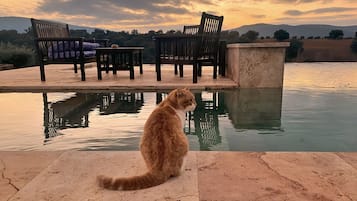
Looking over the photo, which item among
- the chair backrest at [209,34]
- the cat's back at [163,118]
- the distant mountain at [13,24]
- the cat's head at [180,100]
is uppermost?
the distant mountain at [13,24]

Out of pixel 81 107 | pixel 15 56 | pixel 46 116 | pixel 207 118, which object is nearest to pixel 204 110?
pixel 207 118

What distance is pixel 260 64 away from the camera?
403 centimetres

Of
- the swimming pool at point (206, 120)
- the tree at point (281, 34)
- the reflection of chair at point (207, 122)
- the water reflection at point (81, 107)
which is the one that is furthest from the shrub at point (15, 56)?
the tree at point (281, 34)

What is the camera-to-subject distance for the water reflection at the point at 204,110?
2.30 m

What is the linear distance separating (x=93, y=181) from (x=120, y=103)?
2.18 meters

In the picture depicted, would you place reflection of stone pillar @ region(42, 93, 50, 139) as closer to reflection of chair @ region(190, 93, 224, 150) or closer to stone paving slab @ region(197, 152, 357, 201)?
reflection of chair @ region(190, 93, 224, 150)

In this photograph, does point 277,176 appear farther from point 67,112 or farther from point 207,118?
point 67,112

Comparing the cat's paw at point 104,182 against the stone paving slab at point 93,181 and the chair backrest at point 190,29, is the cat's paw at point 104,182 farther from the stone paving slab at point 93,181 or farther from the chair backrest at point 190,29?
the chair backrest at point 190,29

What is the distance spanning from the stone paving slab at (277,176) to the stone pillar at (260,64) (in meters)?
2.62

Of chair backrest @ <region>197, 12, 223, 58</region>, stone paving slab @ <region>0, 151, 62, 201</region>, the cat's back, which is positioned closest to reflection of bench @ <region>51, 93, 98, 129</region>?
stone paving slab @ <region>0, 151, 62, 201</region>

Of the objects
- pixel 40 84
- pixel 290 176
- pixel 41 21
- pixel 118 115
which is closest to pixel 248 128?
pixel 290 176

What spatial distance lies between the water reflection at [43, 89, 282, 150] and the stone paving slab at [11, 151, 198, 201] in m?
0.58

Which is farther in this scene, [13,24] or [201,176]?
[13,24]

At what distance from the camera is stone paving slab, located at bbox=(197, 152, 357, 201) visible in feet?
3.56
